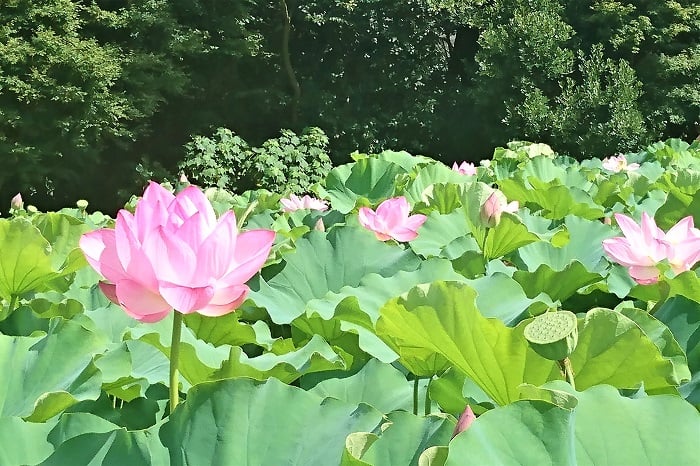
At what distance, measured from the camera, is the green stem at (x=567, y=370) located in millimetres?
595

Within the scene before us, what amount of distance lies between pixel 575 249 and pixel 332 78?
878 cm

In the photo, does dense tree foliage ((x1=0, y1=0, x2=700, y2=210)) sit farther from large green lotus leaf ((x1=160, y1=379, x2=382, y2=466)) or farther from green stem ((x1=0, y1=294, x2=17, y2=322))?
large green lotus leaf ((x1=160, y1=379, x2=382, y2=466))

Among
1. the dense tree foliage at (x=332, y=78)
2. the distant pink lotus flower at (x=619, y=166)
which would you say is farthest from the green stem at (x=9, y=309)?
the dense tree foliage at (x=332, y=78)

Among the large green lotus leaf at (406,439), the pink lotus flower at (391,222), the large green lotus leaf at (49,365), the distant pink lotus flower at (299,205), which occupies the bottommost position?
the distant pink lotus flower at (299,205)

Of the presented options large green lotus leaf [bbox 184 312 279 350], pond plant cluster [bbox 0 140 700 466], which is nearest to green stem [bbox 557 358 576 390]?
pond plant cluster [bbox 0 140 700 466]

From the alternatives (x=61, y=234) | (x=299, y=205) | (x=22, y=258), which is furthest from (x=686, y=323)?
(x=299, y=205)

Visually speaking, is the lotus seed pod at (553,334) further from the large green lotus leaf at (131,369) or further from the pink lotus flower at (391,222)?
the pink lotus flower at (391,222)

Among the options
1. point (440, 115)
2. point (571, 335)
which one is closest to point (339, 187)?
point (571, 335)

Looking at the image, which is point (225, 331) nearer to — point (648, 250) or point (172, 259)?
point (172, 259)

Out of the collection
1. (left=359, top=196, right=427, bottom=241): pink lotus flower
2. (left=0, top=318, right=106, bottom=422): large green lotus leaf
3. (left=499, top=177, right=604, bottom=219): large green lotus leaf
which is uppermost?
(left=0, top=318, right=106, bottom=422): large green lotus leaf

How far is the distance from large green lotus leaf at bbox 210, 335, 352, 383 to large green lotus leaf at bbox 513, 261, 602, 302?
0.35 metres

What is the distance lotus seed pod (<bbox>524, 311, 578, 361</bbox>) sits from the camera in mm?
532

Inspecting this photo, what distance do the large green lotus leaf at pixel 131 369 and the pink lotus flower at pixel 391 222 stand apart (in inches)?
19.9

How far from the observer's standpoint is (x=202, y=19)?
8.75m
